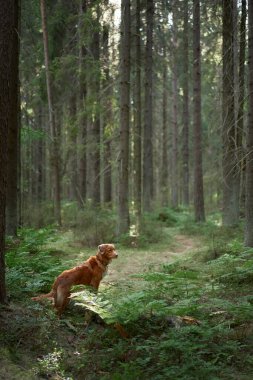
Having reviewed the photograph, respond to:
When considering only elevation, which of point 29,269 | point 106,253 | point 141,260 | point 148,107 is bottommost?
point 141,260

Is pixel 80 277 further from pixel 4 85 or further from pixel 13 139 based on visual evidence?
pixel 13 139

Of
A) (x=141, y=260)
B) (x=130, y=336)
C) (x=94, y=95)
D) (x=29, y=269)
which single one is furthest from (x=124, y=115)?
(x=130, y=336)

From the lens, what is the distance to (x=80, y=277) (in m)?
6.61

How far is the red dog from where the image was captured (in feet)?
20.1

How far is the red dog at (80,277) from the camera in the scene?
6.12 meters

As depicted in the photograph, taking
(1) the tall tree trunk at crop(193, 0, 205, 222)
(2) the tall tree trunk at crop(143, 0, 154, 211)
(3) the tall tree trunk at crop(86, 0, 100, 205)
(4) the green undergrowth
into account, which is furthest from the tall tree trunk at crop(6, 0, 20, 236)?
(2) the tall tree trunk at crop(143, 0, 154, 211)

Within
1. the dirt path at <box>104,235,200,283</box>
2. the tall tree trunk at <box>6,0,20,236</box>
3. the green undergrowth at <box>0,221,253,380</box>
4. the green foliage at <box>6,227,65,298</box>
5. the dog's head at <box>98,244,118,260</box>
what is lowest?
the dirt path at <box>104,235,200,283</box>

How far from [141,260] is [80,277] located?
468cm

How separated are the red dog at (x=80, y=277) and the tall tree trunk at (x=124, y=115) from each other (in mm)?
6914

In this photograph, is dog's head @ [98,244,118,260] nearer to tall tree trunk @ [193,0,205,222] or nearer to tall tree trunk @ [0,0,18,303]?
tall tree trunk @ [0,0,18,303]

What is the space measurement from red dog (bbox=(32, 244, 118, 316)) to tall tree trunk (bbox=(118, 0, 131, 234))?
6.91 meters

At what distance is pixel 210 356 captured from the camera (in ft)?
15.2

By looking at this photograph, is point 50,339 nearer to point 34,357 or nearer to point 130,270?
point 34,357

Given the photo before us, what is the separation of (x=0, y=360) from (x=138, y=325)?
6.22ft
